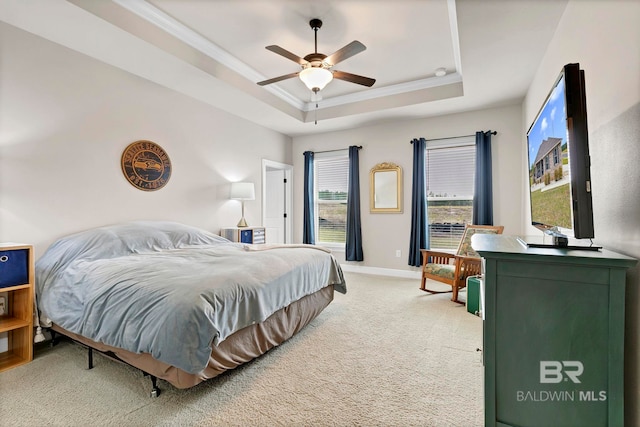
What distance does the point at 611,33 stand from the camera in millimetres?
1425

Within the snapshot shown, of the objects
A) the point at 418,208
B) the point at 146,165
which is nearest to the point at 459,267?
the point at 418,208

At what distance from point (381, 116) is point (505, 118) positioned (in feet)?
5.82

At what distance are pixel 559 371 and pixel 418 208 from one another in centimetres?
374

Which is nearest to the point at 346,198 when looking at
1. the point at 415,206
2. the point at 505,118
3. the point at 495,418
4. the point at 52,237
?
the point at 415,206

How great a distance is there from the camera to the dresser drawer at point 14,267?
2.12m

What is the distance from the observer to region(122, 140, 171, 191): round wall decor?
3275 mm

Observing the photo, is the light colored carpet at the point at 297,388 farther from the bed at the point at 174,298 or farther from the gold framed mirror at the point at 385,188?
the gold framed mirror at the point at 385,188

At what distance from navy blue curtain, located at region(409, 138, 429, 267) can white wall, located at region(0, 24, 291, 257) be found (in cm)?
317

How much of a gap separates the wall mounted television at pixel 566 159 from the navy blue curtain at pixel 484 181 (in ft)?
8.66

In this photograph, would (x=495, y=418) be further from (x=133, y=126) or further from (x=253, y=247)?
(x=133, y=126)

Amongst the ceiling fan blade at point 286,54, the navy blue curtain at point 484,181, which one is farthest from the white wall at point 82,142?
the navy blue curtain at point 484,181

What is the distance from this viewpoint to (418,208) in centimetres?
474

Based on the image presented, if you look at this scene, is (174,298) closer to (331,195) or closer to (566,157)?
(566,157)

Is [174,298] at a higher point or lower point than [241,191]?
lower
